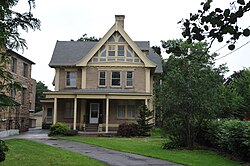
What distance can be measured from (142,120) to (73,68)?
969 centimetres

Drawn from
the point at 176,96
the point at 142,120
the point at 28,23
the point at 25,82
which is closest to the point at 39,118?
the point at 25,82

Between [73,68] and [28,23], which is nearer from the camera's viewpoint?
[28,23]

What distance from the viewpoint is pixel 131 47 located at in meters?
32.8

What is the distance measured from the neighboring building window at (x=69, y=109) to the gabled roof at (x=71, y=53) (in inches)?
147

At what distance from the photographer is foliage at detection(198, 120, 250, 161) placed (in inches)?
537

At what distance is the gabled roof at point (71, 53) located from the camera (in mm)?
34284

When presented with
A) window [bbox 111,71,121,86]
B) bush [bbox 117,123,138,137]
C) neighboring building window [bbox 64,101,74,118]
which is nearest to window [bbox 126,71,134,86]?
window [bbox 111,71,121,86]

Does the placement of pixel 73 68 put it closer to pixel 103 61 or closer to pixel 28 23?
pixel 103 61

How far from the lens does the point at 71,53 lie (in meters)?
36.1

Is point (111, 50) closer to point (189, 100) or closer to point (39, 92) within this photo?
point (189, 100)

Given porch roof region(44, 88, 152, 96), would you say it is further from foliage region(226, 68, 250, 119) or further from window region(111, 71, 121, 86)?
foliage region(226, 68, 250, 119)

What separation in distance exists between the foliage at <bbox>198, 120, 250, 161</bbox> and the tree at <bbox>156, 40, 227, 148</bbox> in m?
1.14

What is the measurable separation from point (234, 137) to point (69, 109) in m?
21.9

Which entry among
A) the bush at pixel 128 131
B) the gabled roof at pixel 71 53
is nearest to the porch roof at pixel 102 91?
the gabled roof at pixel 71 53
